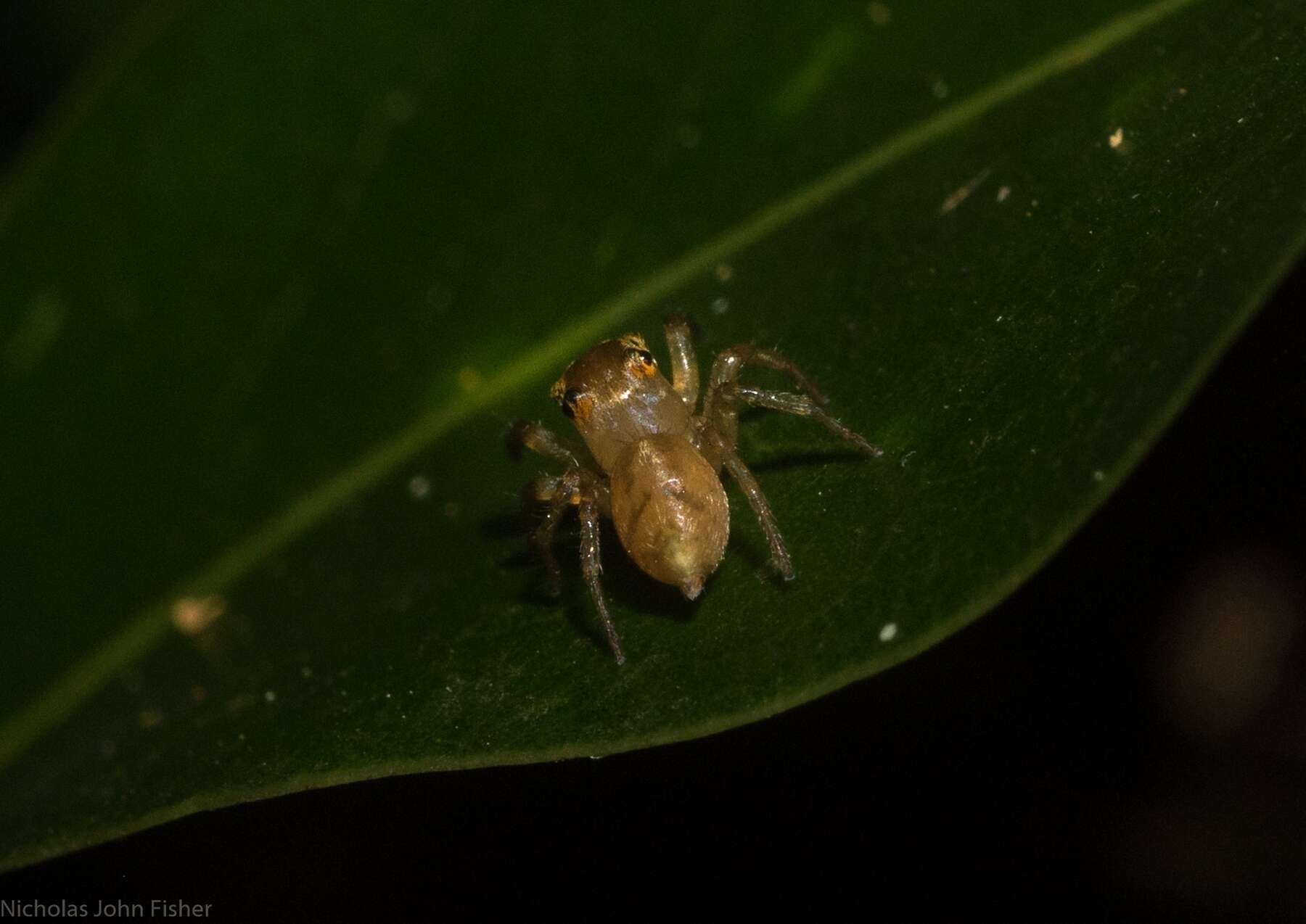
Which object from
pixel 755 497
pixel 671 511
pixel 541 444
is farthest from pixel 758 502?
pixel 541 444

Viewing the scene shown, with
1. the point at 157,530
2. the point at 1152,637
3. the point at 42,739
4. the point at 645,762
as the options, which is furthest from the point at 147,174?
the point at 1152,637

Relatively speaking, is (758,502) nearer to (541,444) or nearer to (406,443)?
(541,444)

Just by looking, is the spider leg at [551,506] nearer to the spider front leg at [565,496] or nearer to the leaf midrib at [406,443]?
the spider front leg at [565,496]

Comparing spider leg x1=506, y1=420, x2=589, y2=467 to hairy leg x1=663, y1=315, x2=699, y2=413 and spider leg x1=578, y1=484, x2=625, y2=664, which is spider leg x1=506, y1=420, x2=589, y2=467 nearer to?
spider leg x1=578, y1=484, x2=625, y2=664

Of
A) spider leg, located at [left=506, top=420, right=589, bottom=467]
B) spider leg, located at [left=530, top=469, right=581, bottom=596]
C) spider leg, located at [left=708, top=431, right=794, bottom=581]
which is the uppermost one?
spider leg, located at [left=506, top=420, right=589, bottom=467]

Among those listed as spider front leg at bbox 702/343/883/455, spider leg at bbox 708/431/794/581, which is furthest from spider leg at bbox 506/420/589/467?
spider leg at bbox 708/431/794/581

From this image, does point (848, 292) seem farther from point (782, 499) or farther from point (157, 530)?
point (157, 530)
